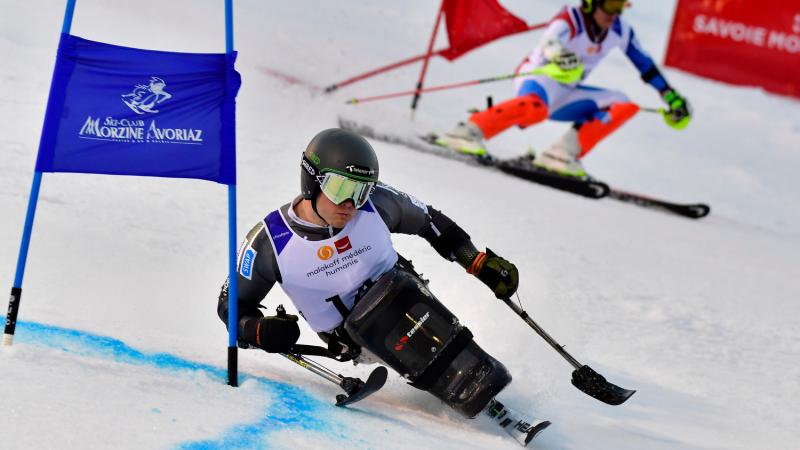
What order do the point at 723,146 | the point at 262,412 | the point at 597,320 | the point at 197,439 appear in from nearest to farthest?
the point at 197,439
the point at 262,412
the point at 597,320
the point at 723,146

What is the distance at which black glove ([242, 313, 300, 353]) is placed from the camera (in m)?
4.03

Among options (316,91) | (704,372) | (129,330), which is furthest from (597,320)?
(316,91)

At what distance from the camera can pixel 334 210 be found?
13.5ft

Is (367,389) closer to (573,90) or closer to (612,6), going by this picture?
(612,6)

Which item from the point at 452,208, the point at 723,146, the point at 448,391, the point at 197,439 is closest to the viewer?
the point at 197,439

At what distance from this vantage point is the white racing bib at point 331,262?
13.7ft

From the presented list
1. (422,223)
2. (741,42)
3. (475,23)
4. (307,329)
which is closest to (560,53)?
(475,23)

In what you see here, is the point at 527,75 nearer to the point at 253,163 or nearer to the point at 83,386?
the point at 253,163

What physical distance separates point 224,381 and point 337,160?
2.95 ft

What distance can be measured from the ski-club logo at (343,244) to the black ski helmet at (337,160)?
0.65 ft

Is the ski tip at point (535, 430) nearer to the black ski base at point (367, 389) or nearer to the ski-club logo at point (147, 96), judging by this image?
the black ski base at point (367, 389)

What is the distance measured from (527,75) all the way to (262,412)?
6192mm

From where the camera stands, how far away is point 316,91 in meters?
10.3

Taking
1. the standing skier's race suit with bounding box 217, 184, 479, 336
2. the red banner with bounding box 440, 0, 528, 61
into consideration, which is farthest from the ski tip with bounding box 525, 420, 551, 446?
the red banner with bounding box 440, 0, 528, 61
